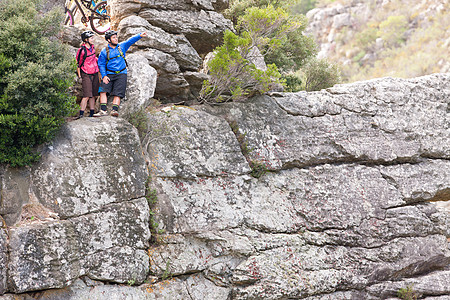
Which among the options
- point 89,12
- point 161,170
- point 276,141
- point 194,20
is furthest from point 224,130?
point 89,12

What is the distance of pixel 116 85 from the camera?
1152 cm

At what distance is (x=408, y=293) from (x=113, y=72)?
12.1m

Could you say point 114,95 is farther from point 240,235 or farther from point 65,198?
point 240,235

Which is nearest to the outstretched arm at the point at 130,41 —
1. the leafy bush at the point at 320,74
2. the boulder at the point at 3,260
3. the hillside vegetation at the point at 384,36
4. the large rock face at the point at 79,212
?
the large rock face at the point at 79,212

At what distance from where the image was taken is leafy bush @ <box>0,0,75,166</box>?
9.12 metres

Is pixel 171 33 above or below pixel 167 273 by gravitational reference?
above

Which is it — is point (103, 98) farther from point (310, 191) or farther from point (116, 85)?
point (310, 191)

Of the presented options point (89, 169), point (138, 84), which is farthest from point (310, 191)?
point (89, 169)

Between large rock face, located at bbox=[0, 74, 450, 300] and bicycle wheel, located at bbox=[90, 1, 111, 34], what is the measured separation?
16.0ft

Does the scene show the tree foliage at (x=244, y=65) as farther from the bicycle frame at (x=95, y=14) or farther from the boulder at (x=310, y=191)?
the bicycle frame at (x=95, y=14)

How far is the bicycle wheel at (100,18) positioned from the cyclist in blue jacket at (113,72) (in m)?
3.29

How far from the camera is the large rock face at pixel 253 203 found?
9.40 m

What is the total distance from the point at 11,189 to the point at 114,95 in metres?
4.01

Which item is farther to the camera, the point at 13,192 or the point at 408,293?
the point at 408,293
